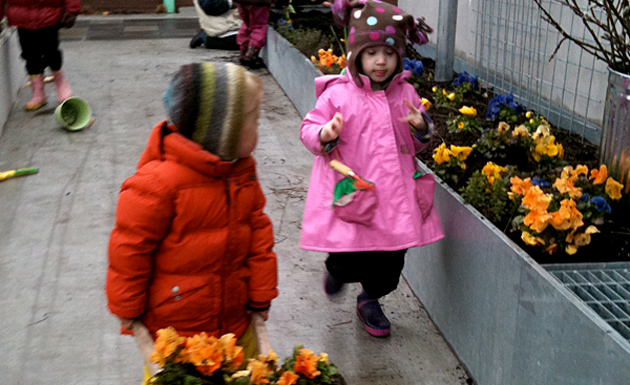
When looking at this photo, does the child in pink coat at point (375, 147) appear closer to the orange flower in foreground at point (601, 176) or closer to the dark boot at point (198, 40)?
the orange flower in foreground at point (601, 176)

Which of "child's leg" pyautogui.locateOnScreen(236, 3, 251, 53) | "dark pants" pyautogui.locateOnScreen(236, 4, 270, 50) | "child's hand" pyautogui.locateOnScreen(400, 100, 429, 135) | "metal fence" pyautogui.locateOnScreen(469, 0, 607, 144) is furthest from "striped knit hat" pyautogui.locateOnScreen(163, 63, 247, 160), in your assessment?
"child's leg" pyautogui.locateOnScreen(236, 3, 251, 53)

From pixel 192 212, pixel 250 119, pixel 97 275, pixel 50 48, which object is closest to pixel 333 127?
pixel 250 119

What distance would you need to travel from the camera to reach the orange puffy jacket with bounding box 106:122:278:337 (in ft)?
7.59

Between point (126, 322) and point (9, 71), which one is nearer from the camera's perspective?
point (126, 322)

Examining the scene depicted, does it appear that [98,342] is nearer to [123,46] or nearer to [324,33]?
[324,33]

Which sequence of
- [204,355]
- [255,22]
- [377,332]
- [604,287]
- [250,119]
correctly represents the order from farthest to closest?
[255,22]
[377,332]
[604,287]
[250,119]
[204,355]

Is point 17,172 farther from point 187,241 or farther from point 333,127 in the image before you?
point 187,241

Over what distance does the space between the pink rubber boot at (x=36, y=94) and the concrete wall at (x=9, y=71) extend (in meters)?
0.19

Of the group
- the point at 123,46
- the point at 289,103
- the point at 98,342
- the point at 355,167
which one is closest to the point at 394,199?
the point at 355,167

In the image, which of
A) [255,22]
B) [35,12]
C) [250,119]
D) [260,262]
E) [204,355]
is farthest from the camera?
[255,22]

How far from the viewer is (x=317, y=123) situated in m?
3.36

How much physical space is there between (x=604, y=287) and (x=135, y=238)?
170 centimetres

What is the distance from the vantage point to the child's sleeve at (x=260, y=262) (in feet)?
8.38

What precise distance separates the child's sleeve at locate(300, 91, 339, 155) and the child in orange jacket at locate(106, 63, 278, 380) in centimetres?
75
